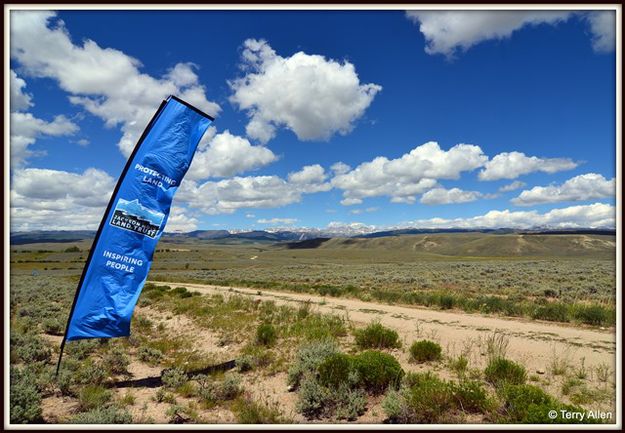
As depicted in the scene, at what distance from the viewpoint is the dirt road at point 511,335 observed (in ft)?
32.6

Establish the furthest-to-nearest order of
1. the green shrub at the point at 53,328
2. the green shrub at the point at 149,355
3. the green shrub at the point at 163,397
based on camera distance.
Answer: the green shrub at the point at 53,328, the green shrub at the point at 149,355, the green shrub at the point at 163,397

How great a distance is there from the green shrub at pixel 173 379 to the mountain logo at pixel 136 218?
3.66m

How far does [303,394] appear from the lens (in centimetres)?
746

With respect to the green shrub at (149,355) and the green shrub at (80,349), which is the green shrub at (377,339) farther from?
the green shrub at (80,349)

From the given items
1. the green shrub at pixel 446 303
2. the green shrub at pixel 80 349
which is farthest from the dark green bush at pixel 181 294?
the green shrub at pixel 446 303

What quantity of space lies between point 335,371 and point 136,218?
5578 mm

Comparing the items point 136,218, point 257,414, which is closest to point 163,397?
point 257,414

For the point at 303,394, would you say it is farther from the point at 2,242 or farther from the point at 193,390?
the point at 2,242

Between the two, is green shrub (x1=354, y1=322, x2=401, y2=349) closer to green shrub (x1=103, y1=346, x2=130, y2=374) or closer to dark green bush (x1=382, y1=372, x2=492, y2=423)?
dark green bush (x1=382, y1=372, x2=492, y2=423)

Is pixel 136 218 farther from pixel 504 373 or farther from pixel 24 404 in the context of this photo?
pixel 504 373

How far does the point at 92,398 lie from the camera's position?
7.48 metres

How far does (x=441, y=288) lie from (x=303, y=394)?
24710 mm

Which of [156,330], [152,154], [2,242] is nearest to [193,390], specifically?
[2,242]

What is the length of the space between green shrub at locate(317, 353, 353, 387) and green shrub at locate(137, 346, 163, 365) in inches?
235
